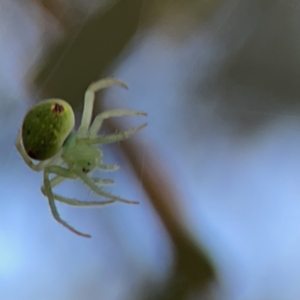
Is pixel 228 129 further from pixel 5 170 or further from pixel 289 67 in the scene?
pixel 5 170

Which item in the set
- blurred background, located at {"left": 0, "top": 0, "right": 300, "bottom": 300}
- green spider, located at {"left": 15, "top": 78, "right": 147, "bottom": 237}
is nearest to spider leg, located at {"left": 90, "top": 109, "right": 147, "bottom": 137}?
green spider, located at {"left": 15, "top": 78, "right": 147, "bottom": 237}

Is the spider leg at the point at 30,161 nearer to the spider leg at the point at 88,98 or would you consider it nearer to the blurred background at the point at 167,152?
the spider leg at the point at 88,98

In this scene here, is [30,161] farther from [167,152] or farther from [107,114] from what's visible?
[167,152]

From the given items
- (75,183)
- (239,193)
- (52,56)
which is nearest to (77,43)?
(52,56)

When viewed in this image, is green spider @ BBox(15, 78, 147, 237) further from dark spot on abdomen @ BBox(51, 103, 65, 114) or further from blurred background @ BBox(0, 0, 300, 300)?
blurred background @ BBox(0, 0, 300, 300)

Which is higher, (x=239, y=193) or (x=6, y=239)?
(x=239, y=193)

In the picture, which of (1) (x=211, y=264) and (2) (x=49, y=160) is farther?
(1) (x=211, y=264)
